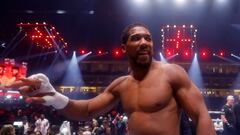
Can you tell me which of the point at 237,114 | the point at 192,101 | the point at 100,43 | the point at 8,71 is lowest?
the point at 237,114

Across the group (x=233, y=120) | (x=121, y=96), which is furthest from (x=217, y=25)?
(x=121, y=96)

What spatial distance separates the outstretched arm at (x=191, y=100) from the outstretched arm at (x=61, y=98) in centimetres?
54

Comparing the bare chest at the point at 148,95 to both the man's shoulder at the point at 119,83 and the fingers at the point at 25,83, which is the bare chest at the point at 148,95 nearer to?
the man's shoulder at the point at 119,83

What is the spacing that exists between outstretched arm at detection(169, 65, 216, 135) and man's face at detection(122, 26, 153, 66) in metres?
0.19

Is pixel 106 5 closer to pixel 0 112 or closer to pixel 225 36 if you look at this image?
pixel 0 112

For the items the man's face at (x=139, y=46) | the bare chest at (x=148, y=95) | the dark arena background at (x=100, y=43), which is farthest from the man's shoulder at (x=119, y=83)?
the dark arena background at (x=100, y=43)

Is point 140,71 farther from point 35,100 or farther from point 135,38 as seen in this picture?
point 35,100

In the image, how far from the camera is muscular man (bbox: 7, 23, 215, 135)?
247 cm

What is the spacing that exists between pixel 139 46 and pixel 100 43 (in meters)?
28.3

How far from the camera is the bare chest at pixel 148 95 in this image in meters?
2.54

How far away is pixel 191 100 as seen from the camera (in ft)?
8.02

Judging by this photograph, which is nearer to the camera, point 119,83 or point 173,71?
point 173,71

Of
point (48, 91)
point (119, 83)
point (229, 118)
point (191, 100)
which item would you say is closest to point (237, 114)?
point (229, 118)

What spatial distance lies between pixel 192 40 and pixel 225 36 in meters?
2.98
